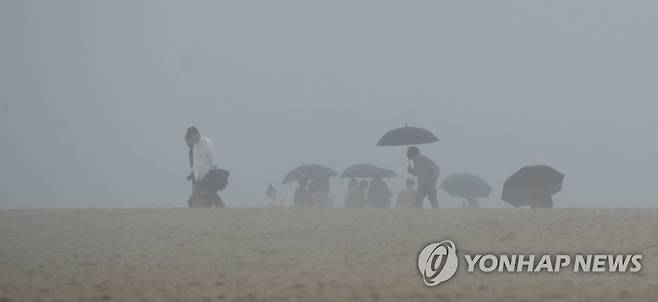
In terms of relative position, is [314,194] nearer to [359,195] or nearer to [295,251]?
[359,195]

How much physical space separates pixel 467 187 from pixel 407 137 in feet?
16.4

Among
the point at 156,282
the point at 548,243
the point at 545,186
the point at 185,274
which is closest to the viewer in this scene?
the point at 156,282

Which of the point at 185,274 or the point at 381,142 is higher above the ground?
the point at 381,142

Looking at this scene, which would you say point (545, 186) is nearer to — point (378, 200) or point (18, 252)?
point (378, 200)

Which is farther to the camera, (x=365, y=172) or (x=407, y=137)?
(x=365, y=172)

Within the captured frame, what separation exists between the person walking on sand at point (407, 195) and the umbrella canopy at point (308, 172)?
516 cm

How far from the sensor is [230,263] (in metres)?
9.32

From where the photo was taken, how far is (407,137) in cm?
2278

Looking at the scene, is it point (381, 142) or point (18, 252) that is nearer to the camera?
point (18, 252)

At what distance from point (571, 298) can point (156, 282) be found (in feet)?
8.84

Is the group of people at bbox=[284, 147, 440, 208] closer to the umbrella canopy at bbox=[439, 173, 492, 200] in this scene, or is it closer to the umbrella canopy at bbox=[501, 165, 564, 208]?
the umbrella canopy at bbox=[501, 165, 564, 208]

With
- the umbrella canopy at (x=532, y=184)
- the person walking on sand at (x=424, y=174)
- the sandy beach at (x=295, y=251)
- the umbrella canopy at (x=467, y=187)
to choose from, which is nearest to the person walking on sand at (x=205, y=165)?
the sandy beach at (x=295, y=251)

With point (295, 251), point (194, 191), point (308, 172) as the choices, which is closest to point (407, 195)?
point (194, 191)

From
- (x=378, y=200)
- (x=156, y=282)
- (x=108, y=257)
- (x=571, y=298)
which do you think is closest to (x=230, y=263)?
(x=108, y=257)
